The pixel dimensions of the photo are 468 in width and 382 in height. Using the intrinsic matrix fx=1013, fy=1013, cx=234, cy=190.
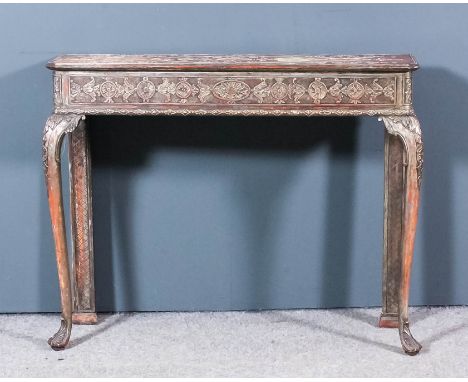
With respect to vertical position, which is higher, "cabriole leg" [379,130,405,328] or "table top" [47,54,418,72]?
"table top" [47,54,418,72]

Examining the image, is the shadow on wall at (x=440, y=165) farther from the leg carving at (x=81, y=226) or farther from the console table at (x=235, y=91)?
the leg carving at (x=81, y=226)

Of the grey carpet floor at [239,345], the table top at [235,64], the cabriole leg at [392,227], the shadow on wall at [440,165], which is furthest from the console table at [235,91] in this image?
the grey carpet floor at [239,345]

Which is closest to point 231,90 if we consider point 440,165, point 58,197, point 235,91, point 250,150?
point 235,91

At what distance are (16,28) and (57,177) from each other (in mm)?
653

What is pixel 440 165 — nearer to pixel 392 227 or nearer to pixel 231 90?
pixel 392 227

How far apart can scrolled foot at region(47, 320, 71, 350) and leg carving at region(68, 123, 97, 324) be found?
0.23 metres

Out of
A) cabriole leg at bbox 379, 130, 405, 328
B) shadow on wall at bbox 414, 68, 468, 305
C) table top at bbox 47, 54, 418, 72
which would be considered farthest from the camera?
shadow on wall at bbox 414, 68, 468, 305

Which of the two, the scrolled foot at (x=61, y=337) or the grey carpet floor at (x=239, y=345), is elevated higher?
the scrolled foot at (x=61, y=337)

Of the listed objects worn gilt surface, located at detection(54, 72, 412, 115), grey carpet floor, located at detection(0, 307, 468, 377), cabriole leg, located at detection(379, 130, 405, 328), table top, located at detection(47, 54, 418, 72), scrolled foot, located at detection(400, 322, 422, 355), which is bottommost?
grey carpet floor, located at detection(0, 307, 468, 377)

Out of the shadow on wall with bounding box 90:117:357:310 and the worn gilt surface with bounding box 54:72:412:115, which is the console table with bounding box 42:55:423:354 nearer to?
the worn gilt surface with bounding box 54:72:412:115

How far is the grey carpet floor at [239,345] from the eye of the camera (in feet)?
11.0

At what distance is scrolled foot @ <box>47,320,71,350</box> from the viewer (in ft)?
11.6

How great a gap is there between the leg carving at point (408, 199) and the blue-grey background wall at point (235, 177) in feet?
1.12

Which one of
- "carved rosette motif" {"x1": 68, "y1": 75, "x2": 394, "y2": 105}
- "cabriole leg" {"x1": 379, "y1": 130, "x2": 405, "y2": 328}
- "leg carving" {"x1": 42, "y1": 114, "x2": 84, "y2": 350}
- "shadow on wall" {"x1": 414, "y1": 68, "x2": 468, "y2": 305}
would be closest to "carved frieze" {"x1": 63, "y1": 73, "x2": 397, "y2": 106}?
"carved rosette motif" {"x1": 68, "y1": 75, "x2": 394, "y2": 105}
